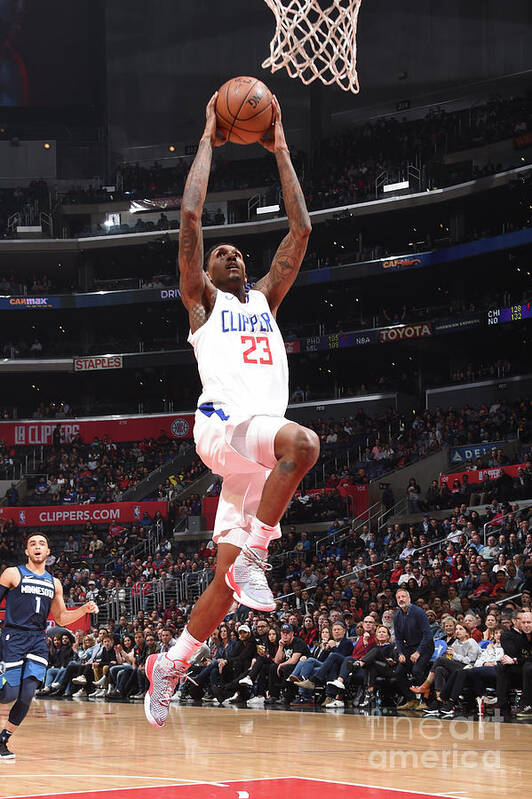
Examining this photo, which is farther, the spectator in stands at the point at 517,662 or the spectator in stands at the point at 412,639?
the spectator in stands at the point at 412,639

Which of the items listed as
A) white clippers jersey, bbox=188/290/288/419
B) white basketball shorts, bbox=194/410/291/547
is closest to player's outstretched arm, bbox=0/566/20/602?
white basketball shorts, bbox=194/410/291/547

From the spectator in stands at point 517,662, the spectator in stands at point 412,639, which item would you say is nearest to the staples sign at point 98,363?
the spectator in stands at point 412,639

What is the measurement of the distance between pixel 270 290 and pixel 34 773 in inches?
180

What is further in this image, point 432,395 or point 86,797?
point 432,395

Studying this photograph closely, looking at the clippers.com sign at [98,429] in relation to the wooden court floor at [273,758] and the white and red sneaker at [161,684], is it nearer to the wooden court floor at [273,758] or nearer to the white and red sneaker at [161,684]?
the wooden court floor at [273,758]

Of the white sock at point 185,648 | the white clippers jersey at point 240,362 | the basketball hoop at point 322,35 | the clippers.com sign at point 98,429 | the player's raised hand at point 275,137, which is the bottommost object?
the white sock at point 185,648

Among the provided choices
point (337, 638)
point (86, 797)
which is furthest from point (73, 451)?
point (86, 797)

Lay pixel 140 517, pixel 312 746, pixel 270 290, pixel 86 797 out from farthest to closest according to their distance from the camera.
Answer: pixel 140 517, pixel 312 746, pixel 86 797, pixel 270 290

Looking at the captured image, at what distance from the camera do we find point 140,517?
32.9 meters

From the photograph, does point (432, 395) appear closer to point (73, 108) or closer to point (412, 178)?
point (412, 178)

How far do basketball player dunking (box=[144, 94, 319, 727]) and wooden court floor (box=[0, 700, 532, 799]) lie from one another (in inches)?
67.6

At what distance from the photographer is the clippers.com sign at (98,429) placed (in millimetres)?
38812

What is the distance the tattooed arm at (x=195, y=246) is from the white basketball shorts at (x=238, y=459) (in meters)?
0.61

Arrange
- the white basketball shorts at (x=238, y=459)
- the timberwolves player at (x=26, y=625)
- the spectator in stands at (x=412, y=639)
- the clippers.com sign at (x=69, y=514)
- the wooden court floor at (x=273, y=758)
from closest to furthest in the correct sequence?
the white basketball shorts at (x=238, y=459) < the wooden court floor at (x=273, y=758) < the timberwolves player at (x=26, y=625) < the spectator in stands at (x=412, y=639) < the clippers.com sign at (x=69, y=514)
